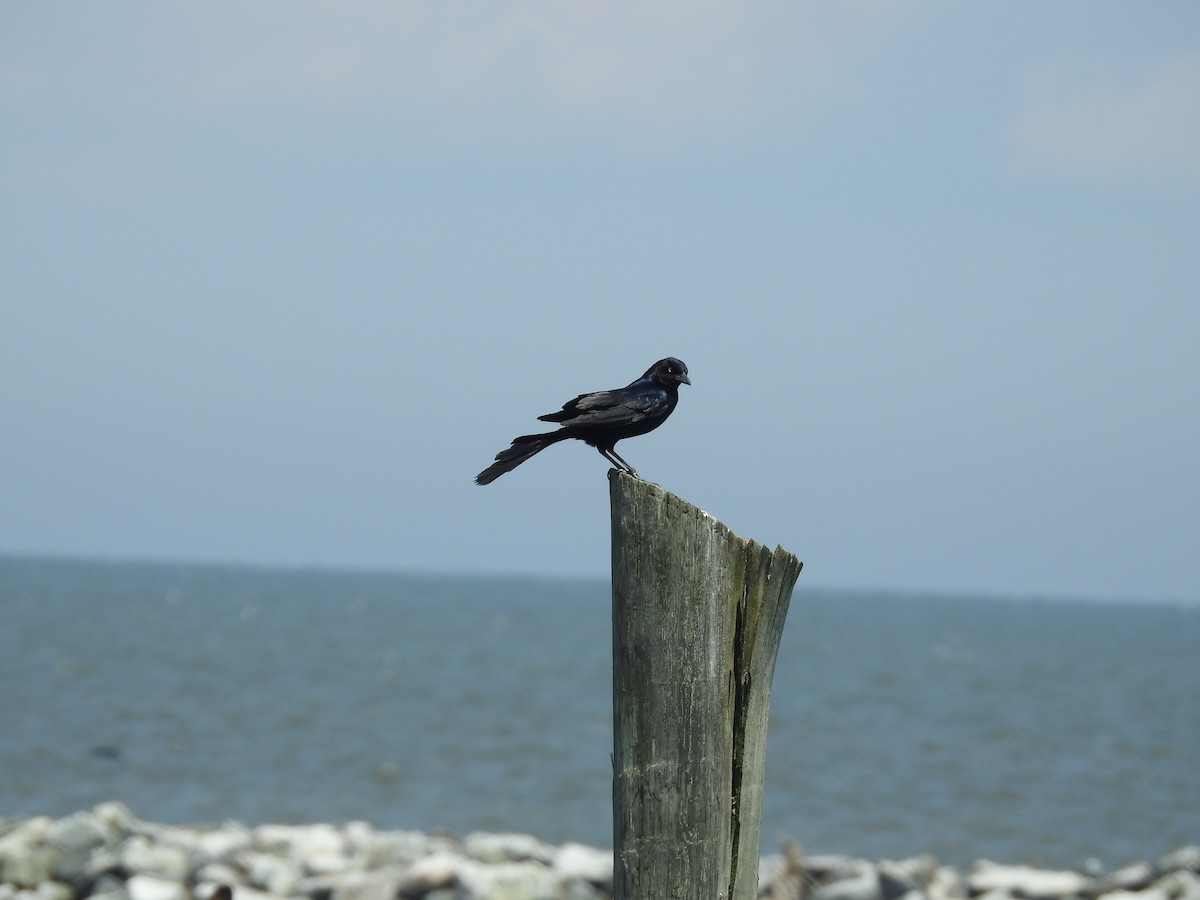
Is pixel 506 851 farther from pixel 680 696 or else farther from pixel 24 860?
pixel 680 696

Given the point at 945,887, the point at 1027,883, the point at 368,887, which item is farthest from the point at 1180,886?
the point at 368,887

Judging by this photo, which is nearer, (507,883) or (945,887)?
(507,883)

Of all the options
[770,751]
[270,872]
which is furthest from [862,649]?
[270,872]

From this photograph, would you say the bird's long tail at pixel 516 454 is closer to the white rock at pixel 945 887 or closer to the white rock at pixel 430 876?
the white rock at pixel 430 876

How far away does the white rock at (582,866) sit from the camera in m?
8.82

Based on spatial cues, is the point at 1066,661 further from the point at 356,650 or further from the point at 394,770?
the point at 394,770

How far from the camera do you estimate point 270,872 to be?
8961 millimetres

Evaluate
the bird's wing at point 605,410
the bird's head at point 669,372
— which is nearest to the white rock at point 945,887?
the bird's head at point 669,372

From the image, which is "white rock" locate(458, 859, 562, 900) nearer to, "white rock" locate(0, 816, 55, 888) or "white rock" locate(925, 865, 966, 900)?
"white rock" locate(925, 865, 966, 900)

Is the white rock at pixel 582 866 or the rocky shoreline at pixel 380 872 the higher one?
the white rock at pixel 582 866

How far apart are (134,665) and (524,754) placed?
1852 cm

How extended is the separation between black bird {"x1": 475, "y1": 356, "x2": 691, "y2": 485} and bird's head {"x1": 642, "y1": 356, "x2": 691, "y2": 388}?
32mm

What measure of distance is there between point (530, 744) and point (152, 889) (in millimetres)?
13365

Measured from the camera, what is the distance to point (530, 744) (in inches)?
851
